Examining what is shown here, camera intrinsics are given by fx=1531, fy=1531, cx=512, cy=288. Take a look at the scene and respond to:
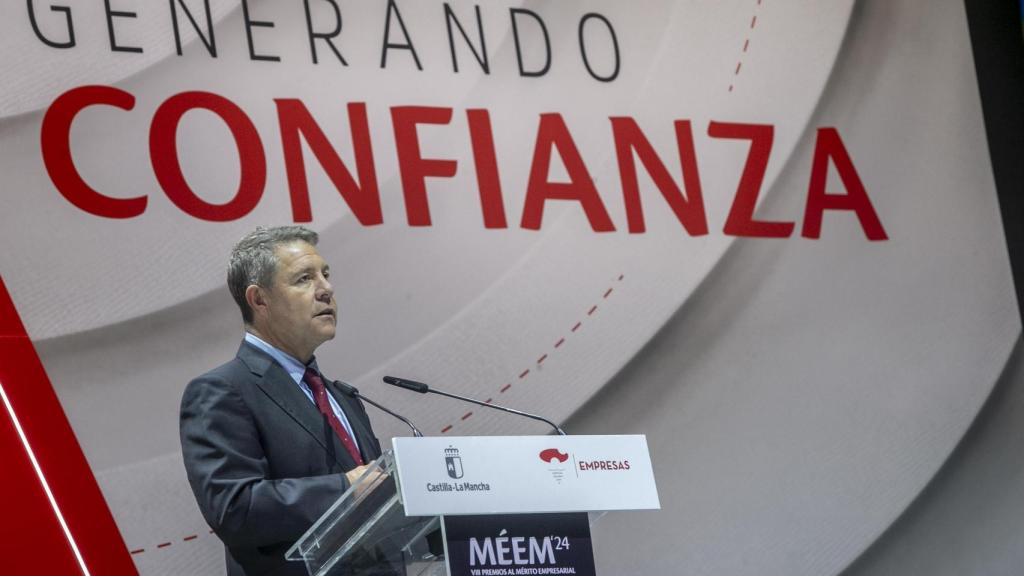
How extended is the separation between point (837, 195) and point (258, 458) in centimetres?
256

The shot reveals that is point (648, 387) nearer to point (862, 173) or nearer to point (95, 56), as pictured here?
point (862, 173)

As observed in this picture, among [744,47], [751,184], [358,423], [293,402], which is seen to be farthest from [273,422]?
[744,47]

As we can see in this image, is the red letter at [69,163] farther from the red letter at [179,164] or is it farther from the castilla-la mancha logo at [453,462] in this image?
the castilla-la mancha logo at [453,462]

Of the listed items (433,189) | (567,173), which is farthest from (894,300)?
(433,189)

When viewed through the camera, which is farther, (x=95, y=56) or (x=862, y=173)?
(x=862, y=173)

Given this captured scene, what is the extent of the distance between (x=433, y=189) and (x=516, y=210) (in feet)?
0.88

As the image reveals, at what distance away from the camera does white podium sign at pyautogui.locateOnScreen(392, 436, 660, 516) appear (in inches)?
107

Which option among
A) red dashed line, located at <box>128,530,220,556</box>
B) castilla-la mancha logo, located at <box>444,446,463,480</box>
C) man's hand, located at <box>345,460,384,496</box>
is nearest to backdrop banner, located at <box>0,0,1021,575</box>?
red dashed line, located at <box>128,530,220,556</box>

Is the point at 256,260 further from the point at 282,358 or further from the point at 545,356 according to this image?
the point at 545,356

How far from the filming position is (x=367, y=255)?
14.5 feet

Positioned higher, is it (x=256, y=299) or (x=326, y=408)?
(x=256, y=299)

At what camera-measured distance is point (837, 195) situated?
5.04 meters

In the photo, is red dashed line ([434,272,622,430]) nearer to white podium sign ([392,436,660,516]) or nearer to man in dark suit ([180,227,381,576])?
man in dark suit ([180,227,381,576])

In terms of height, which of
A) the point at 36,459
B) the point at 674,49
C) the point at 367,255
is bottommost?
the point at 36,459
